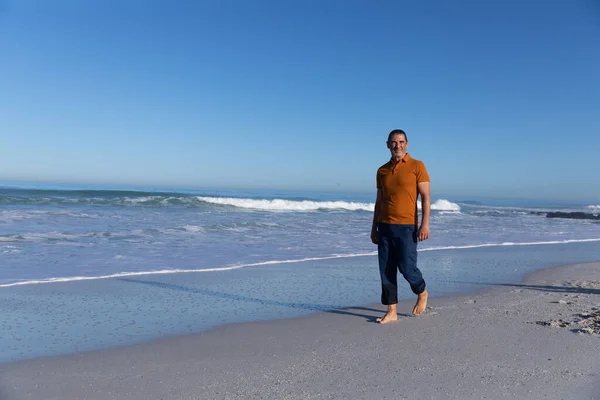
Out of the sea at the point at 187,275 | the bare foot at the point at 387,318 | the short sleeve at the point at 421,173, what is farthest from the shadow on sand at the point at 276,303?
the short sleeve at the point at 421,173

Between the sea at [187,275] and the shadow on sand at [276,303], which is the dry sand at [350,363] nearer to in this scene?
the shadow on sand at [276,303]

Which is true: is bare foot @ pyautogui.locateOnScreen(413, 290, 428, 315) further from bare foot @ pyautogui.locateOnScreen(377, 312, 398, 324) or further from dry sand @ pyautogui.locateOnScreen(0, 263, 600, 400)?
bare foot @ pyautogui.locateOnScreen(377, 312, 398, 324)

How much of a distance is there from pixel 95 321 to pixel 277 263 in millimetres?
4136

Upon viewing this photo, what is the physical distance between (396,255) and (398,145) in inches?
39.9

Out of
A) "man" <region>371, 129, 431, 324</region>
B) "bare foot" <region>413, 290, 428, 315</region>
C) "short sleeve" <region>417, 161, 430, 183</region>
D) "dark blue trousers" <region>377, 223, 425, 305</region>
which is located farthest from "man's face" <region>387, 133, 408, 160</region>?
"bare foot" <region>413, 290, 428, 315</region>

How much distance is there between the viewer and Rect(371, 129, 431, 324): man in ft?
15.2

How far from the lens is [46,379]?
129 inches

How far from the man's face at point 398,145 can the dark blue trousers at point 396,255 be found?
2.12ft

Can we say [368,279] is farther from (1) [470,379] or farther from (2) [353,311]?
(1) [470,379]

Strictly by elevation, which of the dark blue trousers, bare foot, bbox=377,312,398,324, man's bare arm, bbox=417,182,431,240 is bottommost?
bare foot, bbox=377,312,398,324

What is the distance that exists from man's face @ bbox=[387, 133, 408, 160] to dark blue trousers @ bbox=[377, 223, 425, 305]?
65 cm

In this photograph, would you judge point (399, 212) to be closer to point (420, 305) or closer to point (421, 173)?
point (421, 173)

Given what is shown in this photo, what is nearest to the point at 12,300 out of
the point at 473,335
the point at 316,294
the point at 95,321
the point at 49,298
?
the point at 49,298

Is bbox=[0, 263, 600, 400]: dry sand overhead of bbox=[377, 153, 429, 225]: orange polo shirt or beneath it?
beneath
